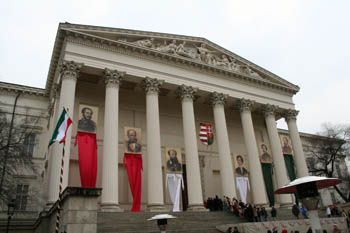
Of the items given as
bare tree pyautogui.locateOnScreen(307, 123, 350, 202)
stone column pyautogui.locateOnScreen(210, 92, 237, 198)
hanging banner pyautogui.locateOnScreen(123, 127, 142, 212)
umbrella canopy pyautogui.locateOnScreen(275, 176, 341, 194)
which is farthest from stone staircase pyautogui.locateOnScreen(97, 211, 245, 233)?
bare tree pyautogui.locateOnScreen(307, 123, 350, 202)

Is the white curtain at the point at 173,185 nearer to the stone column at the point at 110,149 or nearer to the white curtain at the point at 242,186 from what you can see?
the stone column at the point at 110,149

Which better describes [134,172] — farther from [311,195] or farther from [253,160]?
[311,195]

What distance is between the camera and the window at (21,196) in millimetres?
20258

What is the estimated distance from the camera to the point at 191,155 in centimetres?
1906

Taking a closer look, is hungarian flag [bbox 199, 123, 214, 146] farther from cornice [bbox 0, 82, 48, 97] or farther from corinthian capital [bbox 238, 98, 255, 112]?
cornice [bbox 0, 82, 48, 97]

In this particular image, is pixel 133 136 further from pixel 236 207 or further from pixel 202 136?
pixel 236 207

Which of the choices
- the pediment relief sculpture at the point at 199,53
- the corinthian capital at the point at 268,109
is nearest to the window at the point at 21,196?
the pediment relief sculpture at the point at 199,53

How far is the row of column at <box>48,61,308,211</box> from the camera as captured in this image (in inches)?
631

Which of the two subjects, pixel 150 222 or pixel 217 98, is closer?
pixel 150 222

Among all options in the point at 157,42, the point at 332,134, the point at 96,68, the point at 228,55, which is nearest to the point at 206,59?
the point at 228,55

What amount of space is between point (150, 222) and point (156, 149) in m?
4.84

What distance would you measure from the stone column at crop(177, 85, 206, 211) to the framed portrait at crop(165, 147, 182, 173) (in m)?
0.75

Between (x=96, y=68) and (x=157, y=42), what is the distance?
5552 millimetres

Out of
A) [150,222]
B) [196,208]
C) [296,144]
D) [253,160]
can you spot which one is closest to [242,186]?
[253,160]
